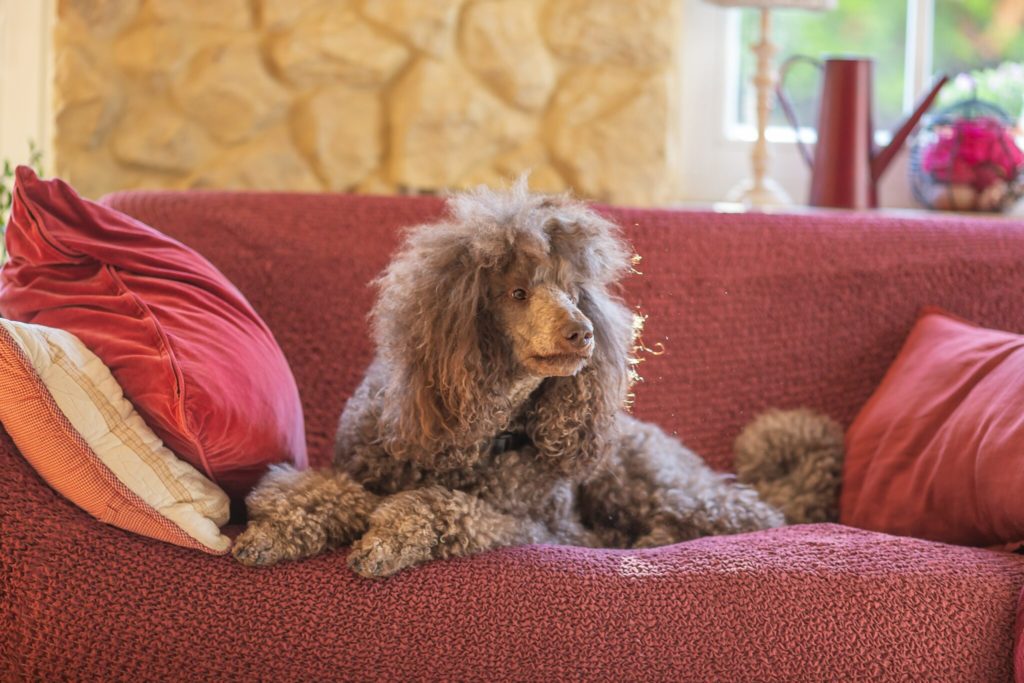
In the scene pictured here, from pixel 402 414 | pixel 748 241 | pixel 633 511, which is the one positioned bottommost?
pixel 633 511

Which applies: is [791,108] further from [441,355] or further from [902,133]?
[441,355]

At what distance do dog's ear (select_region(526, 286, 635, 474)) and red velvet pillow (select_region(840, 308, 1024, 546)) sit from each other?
499 mm

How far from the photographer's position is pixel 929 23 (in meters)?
2.98

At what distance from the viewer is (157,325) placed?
1329 millimetres

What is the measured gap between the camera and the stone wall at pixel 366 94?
7.88ft

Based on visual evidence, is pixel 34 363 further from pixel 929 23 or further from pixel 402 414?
pixel 929 23

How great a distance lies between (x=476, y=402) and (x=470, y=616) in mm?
258

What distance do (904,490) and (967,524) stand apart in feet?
0.40

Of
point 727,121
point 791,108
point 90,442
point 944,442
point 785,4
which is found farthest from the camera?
point 727,121

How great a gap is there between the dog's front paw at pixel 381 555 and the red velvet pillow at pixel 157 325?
21 cm

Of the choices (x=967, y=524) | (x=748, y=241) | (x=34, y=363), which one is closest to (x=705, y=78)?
(x=748, y=241)

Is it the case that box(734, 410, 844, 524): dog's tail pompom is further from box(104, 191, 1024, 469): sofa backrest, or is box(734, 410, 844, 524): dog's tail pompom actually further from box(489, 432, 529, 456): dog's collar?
box(489, 432, 529, 456): dog's collar

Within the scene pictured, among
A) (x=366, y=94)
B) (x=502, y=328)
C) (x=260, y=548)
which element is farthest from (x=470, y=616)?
(x=366, y=94)

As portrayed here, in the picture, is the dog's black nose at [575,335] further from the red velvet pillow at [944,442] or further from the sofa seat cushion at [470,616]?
the red velvet pillow at [944,442]
